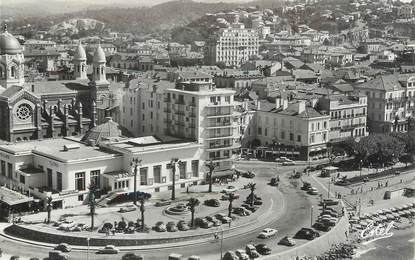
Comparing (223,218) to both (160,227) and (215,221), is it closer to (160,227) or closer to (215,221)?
(215,221)

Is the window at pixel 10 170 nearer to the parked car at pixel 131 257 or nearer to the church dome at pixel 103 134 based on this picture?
the church dome at pixel 103 134

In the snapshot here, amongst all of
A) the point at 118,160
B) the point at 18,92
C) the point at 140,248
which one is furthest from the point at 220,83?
the point at 140,248

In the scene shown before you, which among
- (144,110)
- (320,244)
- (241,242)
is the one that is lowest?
(320,244)

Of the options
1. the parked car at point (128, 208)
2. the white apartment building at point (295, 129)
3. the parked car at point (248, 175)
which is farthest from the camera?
the white apartment building at point (295, 129)

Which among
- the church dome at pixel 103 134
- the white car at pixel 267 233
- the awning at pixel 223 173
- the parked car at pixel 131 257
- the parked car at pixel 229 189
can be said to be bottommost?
the parked car at pixel 131 257

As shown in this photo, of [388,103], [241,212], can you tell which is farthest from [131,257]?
[388,103]

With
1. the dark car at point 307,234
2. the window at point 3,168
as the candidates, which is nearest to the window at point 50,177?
the window at point 3,168

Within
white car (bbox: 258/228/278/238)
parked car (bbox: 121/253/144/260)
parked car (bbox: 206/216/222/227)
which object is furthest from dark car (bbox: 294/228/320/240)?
parked car (bbox: 121/253/144/260)

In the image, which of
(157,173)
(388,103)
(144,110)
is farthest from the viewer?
(388,103)
